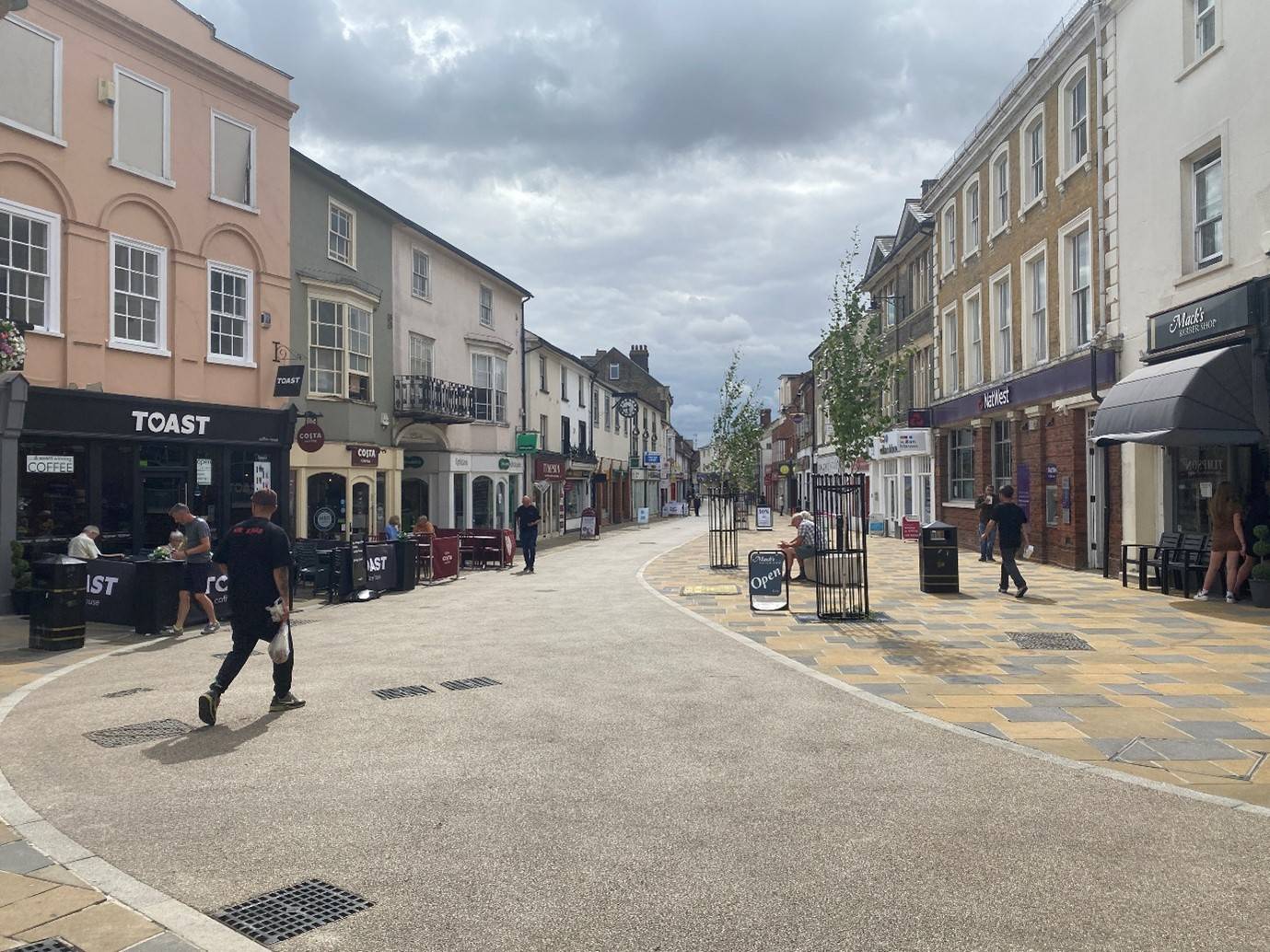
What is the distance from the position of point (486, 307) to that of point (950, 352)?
15907mm

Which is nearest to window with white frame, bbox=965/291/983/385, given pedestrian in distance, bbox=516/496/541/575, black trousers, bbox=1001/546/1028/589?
black trousers, bbox=1001/546/1028/589

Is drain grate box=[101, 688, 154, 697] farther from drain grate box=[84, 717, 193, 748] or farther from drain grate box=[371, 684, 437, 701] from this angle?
drain grate box=[371, 684, 437, 701]

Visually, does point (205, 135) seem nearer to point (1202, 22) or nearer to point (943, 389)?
point (1202, 22)

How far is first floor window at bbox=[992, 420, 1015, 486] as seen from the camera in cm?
2403

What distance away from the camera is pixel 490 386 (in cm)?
3275

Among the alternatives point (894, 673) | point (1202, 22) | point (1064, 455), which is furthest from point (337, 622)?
point (1202, 22)

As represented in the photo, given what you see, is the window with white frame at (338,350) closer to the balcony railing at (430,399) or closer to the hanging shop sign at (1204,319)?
the balcony railing at (430,399)

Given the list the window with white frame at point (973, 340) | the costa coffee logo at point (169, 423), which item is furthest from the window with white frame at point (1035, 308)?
the costa coffee logo at point (169, 423)

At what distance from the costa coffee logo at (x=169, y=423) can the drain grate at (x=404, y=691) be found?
10.2 meters

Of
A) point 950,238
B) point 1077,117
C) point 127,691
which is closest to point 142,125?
point 127,691

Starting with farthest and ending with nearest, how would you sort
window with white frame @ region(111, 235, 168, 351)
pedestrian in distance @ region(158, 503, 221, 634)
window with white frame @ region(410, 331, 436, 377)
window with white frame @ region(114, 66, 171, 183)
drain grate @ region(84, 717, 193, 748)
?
window with white frame @ region(410, 331, 436, 377) → window with white frame @ region(114, 66, 171, 183) → window with white frame @ region(111, 235, 168, 351) → pedestrian in distance @ region(158, 503, 221, 634) → drain grate @ region(84, 717, 193, 748)

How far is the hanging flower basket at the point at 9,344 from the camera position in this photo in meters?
12.6

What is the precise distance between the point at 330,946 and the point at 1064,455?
19561 mm

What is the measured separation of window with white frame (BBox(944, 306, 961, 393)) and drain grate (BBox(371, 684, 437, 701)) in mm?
23082
